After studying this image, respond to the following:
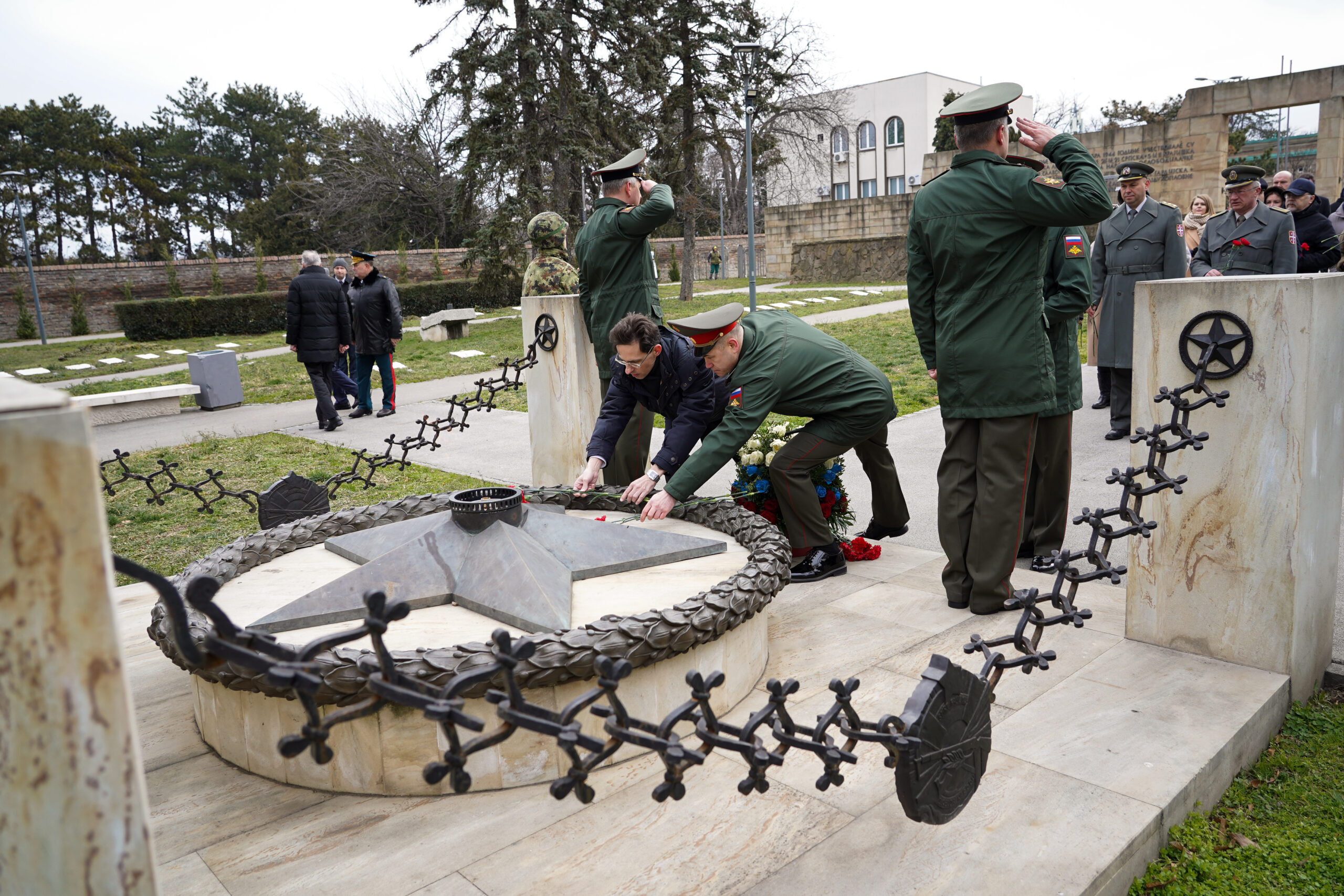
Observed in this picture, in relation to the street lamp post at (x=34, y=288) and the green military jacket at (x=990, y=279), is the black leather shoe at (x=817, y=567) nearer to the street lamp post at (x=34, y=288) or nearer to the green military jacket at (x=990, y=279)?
the green military jacket at (x=990, y=279)

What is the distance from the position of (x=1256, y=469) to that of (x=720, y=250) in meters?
40.9

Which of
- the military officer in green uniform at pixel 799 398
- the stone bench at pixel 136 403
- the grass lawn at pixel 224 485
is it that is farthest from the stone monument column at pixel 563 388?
the stone bench at pixel 136 403

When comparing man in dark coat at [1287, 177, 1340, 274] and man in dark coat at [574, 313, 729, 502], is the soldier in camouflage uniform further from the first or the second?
man in dark coat at [1287, 177, 1340, 274]

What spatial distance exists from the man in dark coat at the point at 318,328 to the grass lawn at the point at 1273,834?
941 centimetres

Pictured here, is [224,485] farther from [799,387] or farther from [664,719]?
[664,719]

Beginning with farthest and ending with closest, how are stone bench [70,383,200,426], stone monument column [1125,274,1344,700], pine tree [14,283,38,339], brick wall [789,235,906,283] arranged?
1. brick wall [789,235,906,283]
2. pine tree [14,283,38,339]
3. stone bench [70,383,200,426]
4. stone monument column [1125,274,1344,700]

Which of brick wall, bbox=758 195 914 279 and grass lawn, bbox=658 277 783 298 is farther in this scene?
brick wall, bbox=758 195 914 279

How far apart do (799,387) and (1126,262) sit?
4.48 metres

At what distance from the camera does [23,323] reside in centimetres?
2769

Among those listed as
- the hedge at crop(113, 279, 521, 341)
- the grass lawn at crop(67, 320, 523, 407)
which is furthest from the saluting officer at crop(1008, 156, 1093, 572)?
the hedge at crop(113, 279, 521, 341)

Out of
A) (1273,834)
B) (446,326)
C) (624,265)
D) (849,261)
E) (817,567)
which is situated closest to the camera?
(1273,834)

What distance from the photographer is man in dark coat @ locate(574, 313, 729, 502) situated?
4.21 m

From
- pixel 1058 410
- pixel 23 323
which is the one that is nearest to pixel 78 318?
pixel 23 323

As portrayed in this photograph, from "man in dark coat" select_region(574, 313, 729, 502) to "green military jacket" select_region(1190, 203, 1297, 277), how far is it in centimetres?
543
